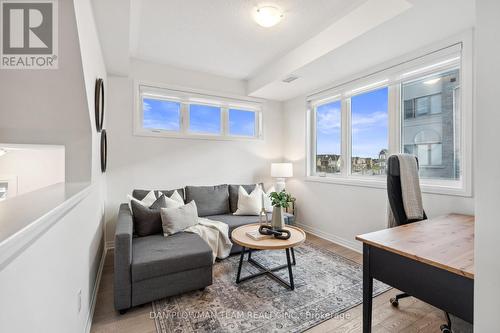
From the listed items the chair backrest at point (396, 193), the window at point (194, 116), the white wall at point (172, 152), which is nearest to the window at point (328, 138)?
the white wall at point (172, 152)

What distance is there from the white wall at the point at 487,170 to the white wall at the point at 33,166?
2.47 meters

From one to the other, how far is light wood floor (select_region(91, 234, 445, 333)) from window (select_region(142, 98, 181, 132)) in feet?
7.74

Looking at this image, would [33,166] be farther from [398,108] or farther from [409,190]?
[398,108]

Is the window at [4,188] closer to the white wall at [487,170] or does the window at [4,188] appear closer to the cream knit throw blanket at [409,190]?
the white wall at [487,170]

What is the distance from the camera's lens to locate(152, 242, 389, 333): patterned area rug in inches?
69.9

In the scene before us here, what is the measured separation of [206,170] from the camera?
394cm

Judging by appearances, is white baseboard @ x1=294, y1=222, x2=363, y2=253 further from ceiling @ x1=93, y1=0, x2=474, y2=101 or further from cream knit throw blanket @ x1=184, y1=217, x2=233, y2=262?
ceiling @ x1=93, y1=0, x2=474, y2=101

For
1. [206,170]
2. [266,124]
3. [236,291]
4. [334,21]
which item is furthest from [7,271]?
[266,124]

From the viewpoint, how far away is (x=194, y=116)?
3.92 m

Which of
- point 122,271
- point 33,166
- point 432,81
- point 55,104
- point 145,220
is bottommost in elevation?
point 122,271

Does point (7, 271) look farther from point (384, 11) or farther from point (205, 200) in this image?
point (205, 200)

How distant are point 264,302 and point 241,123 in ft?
10.0

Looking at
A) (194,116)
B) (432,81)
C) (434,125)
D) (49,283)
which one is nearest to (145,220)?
(49,283)

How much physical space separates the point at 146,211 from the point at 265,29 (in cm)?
244
